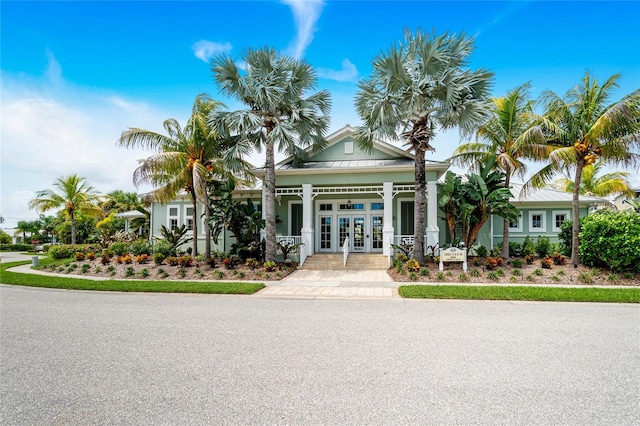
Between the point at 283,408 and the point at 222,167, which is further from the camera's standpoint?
the point at 222,167

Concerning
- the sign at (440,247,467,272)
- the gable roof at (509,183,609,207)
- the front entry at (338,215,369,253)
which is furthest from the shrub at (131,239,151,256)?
the gable roof at (509,183,609,207)

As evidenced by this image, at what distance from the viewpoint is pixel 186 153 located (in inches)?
620

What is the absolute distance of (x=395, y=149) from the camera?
17703mm

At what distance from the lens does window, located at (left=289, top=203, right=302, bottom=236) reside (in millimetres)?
19188

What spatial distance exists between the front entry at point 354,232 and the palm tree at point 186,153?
6402 millimetres

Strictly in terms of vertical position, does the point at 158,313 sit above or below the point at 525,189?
below

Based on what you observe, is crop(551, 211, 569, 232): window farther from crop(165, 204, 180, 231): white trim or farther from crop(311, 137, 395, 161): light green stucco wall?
crop(165, 204, 180, 231): white trim

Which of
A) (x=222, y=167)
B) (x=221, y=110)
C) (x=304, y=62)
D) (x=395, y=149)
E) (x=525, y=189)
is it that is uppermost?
(x=304, y=62)

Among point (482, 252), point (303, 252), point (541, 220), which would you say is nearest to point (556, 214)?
point (541, 220)

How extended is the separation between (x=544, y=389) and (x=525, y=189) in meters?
15.1

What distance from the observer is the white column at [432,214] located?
15678mm

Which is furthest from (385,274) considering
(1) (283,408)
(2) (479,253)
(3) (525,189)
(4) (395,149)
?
(1) (283,408)

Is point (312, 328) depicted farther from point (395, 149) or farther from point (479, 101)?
point (395, 149)

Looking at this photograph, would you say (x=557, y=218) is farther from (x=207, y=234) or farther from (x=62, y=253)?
(x=62, y=253)
